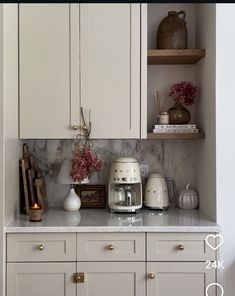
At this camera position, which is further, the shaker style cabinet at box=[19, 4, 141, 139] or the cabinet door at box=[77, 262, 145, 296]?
the shaker style cabinet at box=[19, 4, 141, 139]

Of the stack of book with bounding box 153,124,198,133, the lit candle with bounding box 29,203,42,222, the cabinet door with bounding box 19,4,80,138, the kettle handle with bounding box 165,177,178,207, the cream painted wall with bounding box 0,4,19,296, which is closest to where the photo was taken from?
the cream painted wall with bounding box 0,4,19,296

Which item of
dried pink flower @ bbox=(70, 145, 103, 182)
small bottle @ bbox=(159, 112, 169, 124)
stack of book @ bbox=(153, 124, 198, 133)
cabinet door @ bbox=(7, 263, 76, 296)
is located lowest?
cabinet door @ bbox=(7, 263, 76, 296)

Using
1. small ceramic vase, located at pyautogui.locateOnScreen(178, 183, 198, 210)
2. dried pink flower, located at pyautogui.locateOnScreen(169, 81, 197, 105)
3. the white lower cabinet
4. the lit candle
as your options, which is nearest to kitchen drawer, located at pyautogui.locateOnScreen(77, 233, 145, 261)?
the white lower cabinet

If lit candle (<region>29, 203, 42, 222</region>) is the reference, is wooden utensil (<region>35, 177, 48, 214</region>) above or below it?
above

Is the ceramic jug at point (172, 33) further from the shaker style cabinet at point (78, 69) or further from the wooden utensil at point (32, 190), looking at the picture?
the wooden utensil at point (32, 190)

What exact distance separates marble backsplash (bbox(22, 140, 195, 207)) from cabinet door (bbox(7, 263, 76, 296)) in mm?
637

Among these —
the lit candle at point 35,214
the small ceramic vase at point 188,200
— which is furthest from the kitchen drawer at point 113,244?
the small ceramic vase at point 188,200

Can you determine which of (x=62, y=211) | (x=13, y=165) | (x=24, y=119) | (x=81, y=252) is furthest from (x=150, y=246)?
(x=24, y=119)

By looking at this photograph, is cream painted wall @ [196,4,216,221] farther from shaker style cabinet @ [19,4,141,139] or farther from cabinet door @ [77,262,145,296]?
cabinet door @ [77,262,145,296]

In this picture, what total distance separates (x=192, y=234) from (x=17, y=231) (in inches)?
38.0

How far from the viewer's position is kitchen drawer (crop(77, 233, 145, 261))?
1768 mm

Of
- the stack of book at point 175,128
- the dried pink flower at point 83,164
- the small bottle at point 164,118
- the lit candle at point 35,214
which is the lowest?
Result: the lit candle at point 35,214

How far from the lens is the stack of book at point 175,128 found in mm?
2119

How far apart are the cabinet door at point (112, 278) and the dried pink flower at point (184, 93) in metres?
1.12
